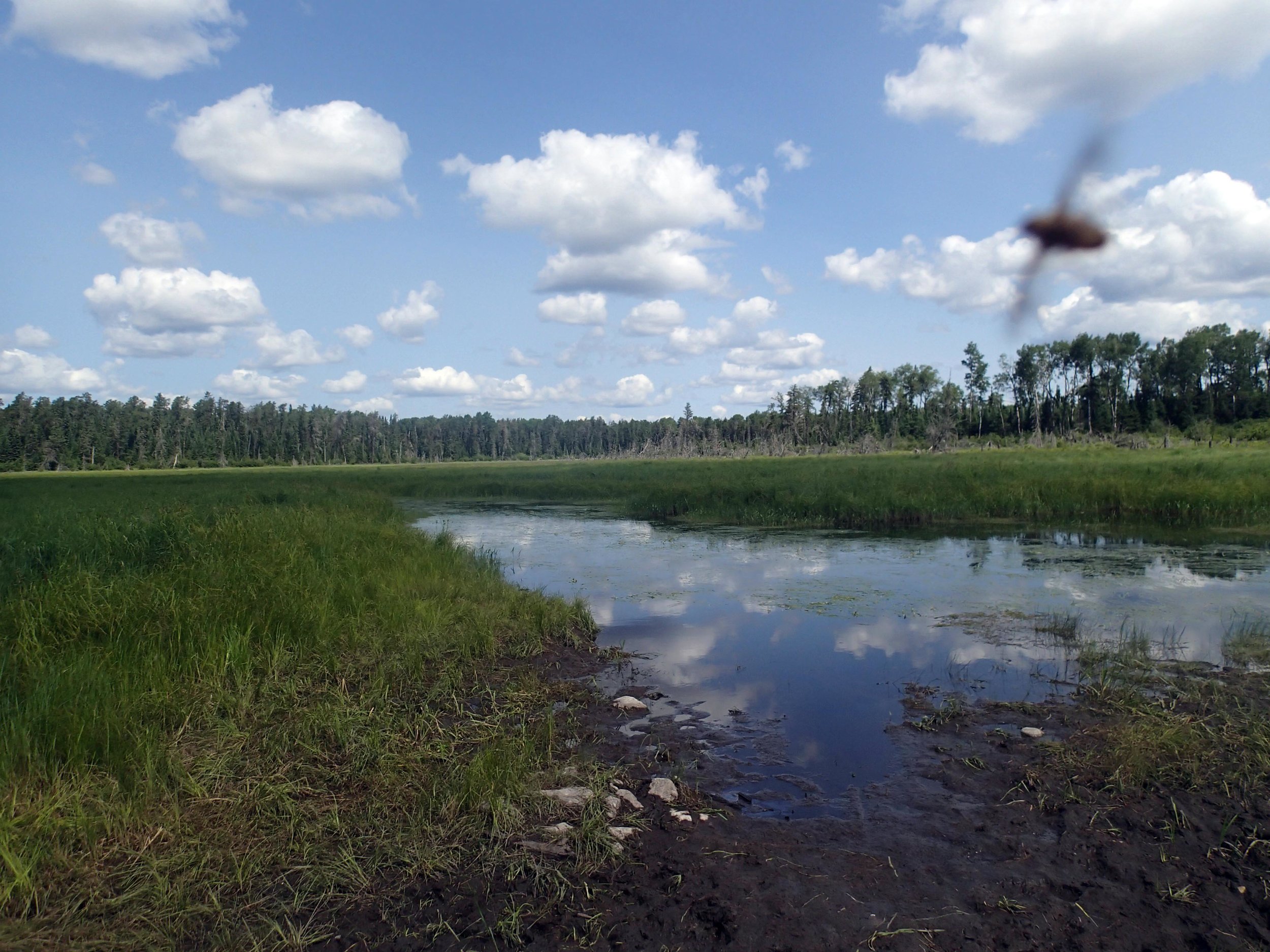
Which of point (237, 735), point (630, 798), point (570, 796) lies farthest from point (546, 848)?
point (237, 735)

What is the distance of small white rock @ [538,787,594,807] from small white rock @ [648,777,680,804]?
0.45 metres

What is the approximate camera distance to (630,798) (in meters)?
4.72

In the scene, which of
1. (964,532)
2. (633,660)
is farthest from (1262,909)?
(964,532)

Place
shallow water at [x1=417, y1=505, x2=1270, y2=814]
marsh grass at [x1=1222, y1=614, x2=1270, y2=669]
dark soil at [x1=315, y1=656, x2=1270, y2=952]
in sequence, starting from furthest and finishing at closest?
marsh grass at [x1=1222, y1=614, x2=1270, y2=669] < shallow water at [x1=417, y1=505, x2=1270, y2=814] < dark soil at [x1=315, y1=656, x2=1270, y2=952]

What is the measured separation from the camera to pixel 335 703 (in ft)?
18.9

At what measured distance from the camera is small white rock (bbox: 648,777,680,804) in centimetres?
481

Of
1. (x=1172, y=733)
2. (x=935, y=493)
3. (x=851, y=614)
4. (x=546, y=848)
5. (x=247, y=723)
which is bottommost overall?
(x=851, y=614)

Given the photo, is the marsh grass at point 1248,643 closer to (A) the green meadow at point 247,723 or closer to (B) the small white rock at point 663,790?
(B) the small white rock at point 663,790

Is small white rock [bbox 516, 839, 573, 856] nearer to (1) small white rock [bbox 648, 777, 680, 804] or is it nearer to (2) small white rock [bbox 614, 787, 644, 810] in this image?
(2) small white rock [bbox 614, 787, 644, 810]

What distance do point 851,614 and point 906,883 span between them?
22.3 feet

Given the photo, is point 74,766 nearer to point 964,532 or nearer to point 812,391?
point 964,532

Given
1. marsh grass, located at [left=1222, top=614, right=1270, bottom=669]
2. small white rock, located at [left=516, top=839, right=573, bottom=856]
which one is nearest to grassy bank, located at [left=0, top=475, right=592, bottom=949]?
small white rock, located at [left=516, top=839, right=573, bottom=856]

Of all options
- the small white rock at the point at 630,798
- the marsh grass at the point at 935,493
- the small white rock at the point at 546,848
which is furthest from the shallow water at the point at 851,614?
the marsh grass at the point at 935,493

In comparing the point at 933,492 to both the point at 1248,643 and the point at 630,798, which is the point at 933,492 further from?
the point at 630,798
